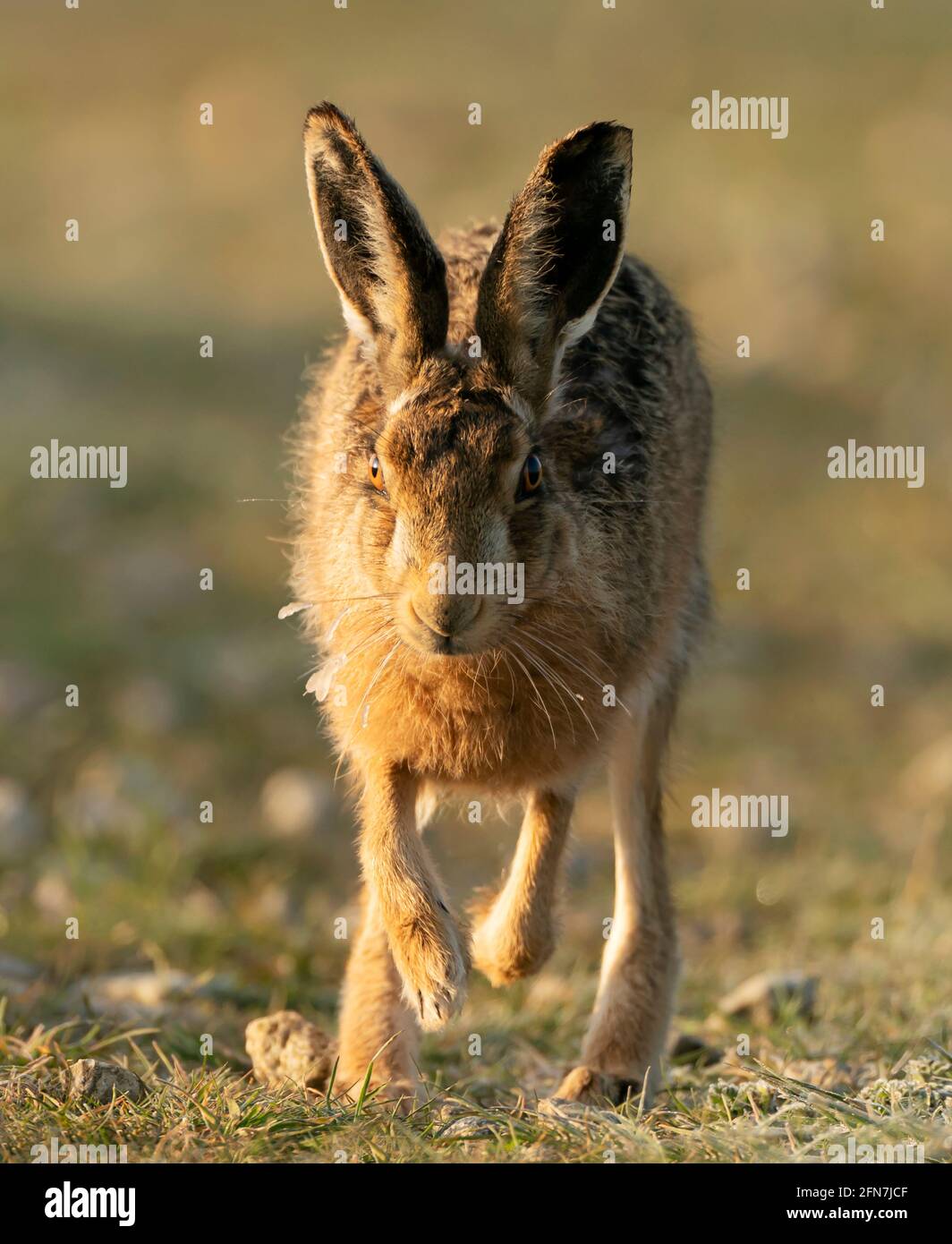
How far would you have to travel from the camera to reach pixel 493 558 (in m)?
5.05

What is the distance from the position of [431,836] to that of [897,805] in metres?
2.77

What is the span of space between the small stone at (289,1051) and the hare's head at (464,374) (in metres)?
1.68

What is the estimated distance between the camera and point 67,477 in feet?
44.5

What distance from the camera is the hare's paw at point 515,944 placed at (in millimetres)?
6016

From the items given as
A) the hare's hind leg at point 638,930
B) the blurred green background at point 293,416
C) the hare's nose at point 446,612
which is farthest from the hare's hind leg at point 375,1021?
the hare's nose at point 446,612

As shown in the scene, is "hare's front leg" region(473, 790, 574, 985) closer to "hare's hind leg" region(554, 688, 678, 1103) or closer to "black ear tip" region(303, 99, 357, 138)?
"hare's hind leg" region(554, 688, 678, 1103)

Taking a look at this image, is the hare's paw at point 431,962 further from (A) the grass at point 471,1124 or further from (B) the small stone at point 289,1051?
(B) the small stone at point 289,1051

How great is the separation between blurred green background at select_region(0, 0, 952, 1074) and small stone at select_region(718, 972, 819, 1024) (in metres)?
0.13

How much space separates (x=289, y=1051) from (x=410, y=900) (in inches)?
31.0

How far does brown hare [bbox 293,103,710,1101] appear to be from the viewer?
17.1ft

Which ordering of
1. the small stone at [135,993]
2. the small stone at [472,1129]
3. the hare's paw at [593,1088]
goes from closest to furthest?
the small stone at [472,1129] < the hare's paw at [593,1088] < the small stone at [135,993]

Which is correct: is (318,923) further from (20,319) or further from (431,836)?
(20,319)

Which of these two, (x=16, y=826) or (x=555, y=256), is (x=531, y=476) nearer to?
(x=555, y=256)

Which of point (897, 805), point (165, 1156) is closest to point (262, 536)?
point (897, 805)
